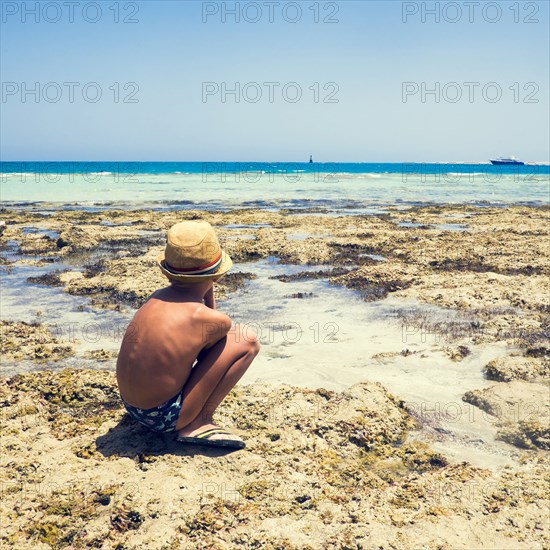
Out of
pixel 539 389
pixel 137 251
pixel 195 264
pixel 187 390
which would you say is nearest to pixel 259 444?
pixel 187 390

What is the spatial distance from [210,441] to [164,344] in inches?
32.3

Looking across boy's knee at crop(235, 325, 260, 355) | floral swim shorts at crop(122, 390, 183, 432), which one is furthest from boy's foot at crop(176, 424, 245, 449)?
boy's knee at crop(235, 325, 260, 355)

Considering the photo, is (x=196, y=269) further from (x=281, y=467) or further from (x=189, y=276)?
(x=281, y=467)

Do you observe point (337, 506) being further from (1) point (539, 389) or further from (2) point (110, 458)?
(1) point (539, 389)

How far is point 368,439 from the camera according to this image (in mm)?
4078

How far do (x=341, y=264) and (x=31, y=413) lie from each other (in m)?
7.72

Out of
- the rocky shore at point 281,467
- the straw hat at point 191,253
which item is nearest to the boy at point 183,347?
the straw hat at point 191,253

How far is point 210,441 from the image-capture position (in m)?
3.75

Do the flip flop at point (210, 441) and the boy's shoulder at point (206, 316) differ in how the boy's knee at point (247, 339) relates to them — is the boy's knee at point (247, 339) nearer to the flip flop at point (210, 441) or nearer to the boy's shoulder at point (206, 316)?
the boy's shoulder at point (206, 316)

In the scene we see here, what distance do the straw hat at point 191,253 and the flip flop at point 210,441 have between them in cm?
110

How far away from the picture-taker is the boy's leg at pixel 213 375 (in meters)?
3.66

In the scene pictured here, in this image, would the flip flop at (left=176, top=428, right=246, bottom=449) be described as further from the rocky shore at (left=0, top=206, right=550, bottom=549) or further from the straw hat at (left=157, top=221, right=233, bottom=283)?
the straw hat at (left=157, top=221, right=233, bottom=283)

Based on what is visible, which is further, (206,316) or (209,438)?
(209,438)

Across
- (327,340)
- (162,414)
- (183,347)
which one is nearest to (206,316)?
(183,347)
